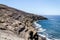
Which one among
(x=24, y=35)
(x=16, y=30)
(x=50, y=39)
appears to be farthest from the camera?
(x=50, y=39)

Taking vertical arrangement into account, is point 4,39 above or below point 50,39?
above

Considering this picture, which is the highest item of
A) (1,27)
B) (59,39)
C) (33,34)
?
(1,27)

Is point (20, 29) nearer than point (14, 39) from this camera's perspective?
No

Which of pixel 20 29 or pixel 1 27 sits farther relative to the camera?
pixel 20 29

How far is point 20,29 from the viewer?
69.2 feet

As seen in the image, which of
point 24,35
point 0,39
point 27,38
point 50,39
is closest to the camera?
point 0,39

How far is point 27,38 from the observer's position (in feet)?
57.4

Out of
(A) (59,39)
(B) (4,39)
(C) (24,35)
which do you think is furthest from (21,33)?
(A) (59,39)

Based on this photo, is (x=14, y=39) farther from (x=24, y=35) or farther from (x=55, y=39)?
(x=55, y=39)

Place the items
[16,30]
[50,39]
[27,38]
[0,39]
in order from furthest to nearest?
[50,39]
[16,30]
[27,38]
[0,39]

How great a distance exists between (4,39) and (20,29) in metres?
6.82

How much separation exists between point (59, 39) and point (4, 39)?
22.7 meters

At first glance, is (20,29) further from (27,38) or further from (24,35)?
A: (27,38)

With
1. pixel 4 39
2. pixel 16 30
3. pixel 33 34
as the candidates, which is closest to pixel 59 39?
pixel 33 34
